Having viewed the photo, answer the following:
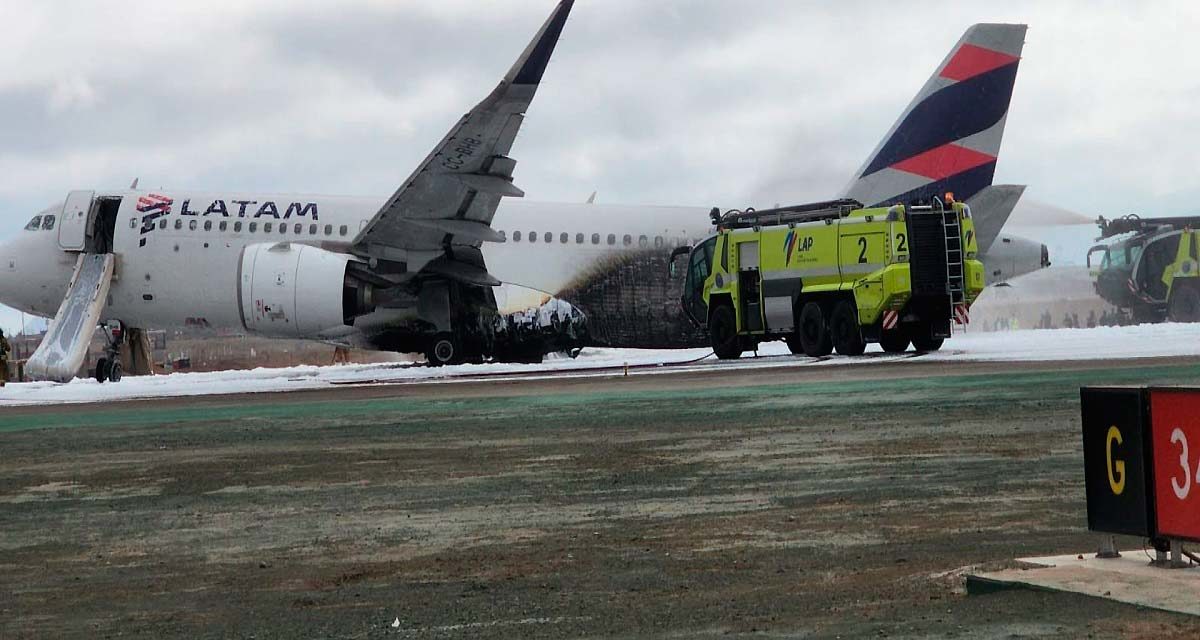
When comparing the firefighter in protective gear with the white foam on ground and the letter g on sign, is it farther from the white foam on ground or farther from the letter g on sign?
the letter g on sign

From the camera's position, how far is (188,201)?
33188mm

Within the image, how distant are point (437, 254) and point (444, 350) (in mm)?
2076

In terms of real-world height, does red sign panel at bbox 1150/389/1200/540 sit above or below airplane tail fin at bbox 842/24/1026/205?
below

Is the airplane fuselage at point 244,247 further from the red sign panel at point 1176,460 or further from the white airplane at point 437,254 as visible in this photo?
the red sign panel at point 1176,460

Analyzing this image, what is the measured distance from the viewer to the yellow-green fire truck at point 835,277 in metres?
29.5

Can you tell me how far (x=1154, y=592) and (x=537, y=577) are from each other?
287 centimetres

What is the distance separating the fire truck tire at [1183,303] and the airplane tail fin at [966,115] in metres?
22.8

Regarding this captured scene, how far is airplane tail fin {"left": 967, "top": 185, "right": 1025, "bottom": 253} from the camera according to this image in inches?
1265

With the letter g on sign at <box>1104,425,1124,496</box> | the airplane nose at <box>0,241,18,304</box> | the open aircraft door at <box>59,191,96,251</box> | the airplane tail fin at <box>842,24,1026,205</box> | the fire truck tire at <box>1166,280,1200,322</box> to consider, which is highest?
the airplane tail fin at <box>842,24,1026,205</box>

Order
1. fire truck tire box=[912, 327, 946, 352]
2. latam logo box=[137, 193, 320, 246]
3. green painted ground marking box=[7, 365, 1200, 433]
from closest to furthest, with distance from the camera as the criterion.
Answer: green painted ground marking box=[7, 365, 1200, 433] < fire truck tire box=[912, 327, 946, 352] < latam logo box=[137, 193, 320, 246]

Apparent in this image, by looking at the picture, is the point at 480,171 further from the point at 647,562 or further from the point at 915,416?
the point at 647,562

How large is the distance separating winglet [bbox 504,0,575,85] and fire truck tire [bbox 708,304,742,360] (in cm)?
725

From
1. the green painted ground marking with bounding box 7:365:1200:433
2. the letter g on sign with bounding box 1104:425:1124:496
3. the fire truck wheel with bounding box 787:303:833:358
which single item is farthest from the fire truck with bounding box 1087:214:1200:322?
the letter g on sign with bounding box 1104:425:1124:496

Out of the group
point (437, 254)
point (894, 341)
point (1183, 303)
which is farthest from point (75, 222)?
point (1183, 303)
